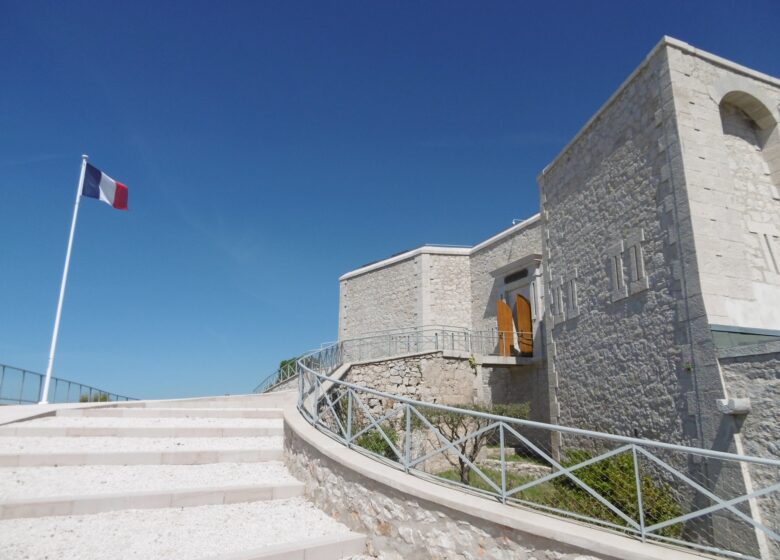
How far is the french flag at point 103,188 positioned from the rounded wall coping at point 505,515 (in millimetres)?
9446

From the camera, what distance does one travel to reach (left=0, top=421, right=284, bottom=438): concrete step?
5.75 metres

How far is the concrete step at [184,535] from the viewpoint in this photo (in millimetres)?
3262

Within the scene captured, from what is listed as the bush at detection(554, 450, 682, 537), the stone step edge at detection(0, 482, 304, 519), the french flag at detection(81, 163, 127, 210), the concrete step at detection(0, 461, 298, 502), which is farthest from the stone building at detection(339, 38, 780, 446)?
the french flag at detection(81, 163, 127, 210)

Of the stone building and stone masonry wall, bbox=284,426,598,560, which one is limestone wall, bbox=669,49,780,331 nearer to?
the stone building

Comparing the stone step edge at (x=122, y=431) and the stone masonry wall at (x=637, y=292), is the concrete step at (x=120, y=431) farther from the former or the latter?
the stone masonry wall at (x=637, y=292)

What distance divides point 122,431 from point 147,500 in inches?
89.9

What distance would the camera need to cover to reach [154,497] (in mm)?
4051

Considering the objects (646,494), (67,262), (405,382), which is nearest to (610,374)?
(646,494)

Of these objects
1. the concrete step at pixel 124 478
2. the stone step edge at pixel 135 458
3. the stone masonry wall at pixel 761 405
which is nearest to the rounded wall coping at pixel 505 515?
the concrete step at pixel 124 478

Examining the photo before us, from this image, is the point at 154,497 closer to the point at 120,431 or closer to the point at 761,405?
the point at 120,431

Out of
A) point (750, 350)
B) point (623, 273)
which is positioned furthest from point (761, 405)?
point (623, 273)

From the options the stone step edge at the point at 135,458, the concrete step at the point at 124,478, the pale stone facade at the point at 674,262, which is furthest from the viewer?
the pale stone facade at the point at 674,262

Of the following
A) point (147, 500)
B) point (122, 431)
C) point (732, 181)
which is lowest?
point (147, 500)

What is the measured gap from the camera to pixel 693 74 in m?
7.37
